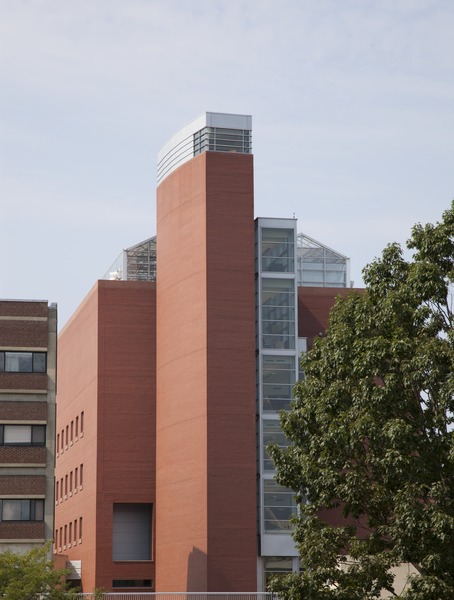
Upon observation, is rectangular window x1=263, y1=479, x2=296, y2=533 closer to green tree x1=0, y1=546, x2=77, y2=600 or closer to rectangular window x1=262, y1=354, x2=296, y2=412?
rectangular window x1=262, y1=354, x2=296, y2=412

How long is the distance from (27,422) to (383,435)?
3323 cm

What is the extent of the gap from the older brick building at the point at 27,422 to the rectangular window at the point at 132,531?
13.9 metres

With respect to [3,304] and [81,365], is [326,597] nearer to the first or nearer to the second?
[3,304]

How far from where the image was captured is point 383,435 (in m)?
40.0

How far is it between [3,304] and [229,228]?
47.5 feet

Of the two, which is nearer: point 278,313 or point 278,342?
point 278,342

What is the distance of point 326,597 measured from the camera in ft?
138

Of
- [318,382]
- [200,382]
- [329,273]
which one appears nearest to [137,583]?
[200,382]

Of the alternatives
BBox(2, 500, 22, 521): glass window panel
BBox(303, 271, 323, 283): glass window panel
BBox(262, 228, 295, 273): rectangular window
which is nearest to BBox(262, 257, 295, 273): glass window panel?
BBox(262, 228, 295, 273): rectangular window

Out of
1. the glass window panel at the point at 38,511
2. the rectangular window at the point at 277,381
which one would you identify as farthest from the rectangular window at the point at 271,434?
the glass window panel at the point at 38,511

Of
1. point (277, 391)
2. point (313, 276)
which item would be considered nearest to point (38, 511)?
point (277, 391)

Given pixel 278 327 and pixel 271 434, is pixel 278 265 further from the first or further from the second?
pixel 271 434

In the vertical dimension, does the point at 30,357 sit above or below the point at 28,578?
above

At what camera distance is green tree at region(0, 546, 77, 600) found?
192 ft
